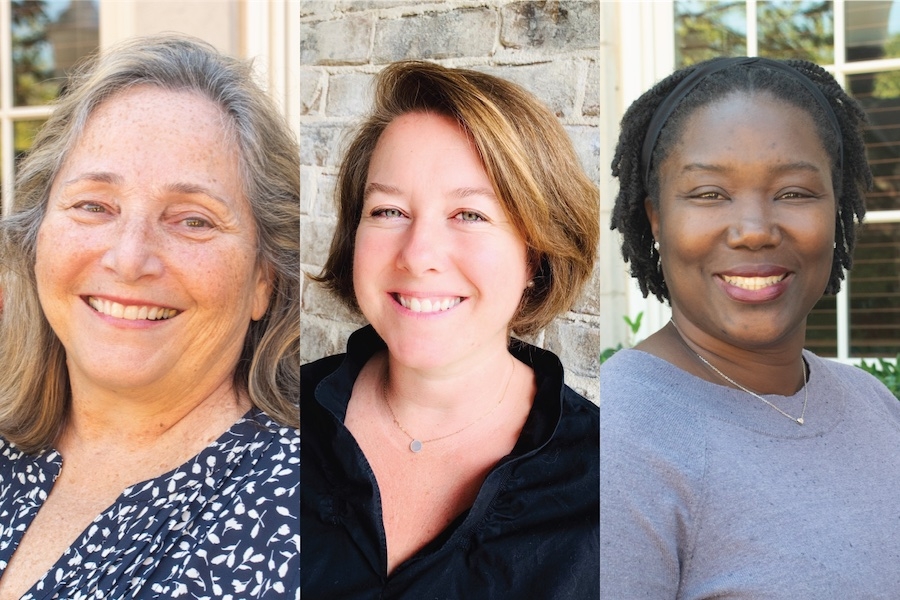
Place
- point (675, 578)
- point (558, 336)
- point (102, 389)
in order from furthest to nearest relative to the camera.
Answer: point (102, 389) → point (558, 336) → point (675, 578)

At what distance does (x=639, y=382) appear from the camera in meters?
2.31

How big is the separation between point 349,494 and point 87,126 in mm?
1240

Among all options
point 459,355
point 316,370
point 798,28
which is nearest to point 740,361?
point 459,355

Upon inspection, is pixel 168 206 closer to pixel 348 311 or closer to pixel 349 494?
pixel 348 311

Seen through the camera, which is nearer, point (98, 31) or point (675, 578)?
point (675, 578)

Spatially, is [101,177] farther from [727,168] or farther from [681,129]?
[727,168]

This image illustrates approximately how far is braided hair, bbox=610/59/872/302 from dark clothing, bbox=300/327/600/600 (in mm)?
399

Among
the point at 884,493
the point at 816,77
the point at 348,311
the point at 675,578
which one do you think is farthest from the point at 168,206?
the point at 884,493

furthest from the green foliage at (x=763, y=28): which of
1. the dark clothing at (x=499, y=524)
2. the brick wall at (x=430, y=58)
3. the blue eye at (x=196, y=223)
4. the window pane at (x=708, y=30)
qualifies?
the blue eye at (x=196, y=223)

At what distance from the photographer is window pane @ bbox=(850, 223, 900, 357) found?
2510 mm

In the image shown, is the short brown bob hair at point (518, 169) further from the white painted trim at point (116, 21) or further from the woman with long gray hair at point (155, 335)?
the white painted trim at point (116, 21)

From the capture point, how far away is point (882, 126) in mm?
2494

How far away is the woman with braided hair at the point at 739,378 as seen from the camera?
215cm

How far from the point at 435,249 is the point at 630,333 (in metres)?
0.66
